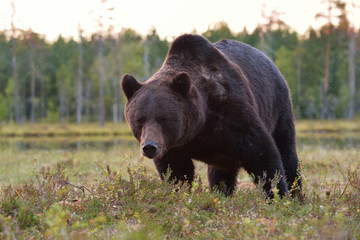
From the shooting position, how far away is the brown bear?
17.5 ft

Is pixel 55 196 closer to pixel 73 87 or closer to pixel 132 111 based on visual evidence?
pixel 132 111

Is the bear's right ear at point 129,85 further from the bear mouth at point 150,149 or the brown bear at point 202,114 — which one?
the bear mouth at point 150,149

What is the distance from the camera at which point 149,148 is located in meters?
5.04

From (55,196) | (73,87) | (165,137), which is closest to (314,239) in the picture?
(165,137)

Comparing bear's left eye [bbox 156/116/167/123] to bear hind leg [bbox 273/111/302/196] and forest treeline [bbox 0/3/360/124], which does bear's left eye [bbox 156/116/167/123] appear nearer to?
bear hind leg [bbox 273/111/302/196]

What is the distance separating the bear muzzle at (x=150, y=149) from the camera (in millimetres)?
4996

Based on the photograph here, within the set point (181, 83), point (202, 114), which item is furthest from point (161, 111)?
point (202, 114)

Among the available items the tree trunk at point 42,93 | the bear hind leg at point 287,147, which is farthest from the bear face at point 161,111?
the tree trunk at point 42,93

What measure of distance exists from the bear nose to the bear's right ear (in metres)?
0.92

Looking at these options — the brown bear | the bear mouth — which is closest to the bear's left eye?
the brown bear

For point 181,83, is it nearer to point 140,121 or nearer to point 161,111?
point 161,111

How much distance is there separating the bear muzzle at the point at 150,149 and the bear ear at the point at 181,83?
31.8 inches

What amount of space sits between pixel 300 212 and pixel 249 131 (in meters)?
1.10

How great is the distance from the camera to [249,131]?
18.9ft
